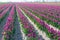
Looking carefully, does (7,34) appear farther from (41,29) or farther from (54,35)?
(41,29)

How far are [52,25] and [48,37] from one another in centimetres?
393

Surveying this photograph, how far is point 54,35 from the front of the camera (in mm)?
9219

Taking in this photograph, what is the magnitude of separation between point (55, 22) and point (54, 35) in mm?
4255

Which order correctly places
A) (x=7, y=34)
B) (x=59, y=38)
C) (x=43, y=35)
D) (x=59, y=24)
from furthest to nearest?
(x=59, y=24) → (x=43, y=35) → (x=7, y=34) → (x=59, y=38)

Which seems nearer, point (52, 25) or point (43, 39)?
point (43, 39)

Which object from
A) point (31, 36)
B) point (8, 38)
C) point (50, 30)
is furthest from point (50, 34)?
point (8, 38)

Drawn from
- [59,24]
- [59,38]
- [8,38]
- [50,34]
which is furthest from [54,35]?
[59,24]

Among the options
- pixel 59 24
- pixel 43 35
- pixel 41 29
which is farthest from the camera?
pixel 59 24

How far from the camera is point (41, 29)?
39.4 ft

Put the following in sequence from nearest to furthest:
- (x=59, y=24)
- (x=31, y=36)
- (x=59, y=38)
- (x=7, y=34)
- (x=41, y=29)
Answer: (x=59, y=38)
(x=31, y=36)
(x=7, y=34)
(x=41, y=29)
(x=59, y=24)

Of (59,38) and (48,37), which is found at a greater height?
(59,38)

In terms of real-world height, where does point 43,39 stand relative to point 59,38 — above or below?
below

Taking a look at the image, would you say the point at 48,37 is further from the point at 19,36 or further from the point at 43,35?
the point at 19,36

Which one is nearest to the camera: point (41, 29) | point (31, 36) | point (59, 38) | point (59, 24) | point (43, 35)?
point (59, 38)
